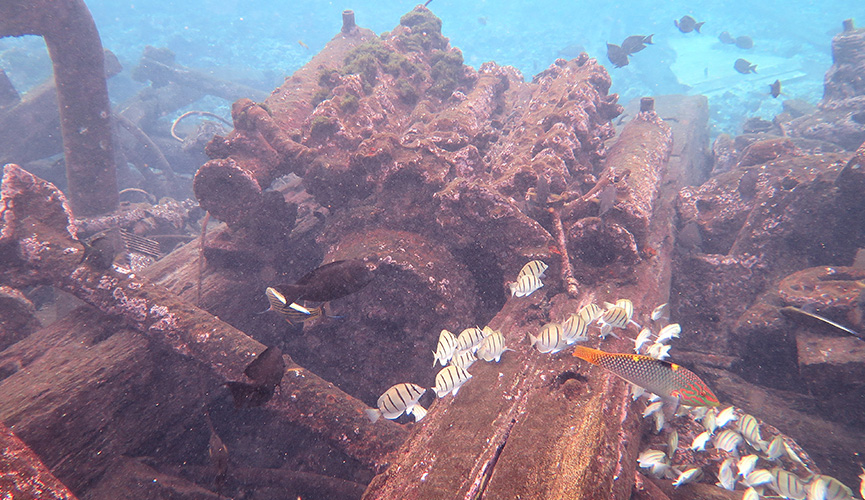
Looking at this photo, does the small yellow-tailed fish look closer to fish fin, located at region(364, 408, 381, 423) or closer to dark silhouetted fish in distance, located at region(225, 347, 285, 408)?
fish fin, located at region(364, 408, 381, 423)

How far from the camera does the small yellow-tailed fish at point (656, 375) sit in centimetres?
236

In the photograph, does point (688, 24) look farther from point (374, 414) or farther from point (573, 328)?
point (374, 414)

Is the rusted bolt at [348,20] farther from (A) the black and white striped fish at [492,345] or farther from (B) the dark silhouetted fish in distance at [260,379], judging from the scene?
(A) the black and white striped fish at [492,345]

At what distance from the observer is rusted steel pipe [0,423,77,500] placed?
2277mm

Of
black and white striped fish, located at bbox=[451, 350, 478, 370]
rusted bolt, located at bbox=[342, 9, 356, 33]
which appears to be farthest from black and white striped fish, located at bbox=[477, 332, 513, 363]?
rusted bolt, located at bbox=[342, 9, 356, 33]

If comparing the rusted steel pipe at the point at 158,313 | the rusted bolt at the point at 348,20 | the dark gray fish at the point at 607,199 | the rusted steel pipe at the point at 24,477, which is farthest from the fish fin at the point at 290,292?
the rusted bolt at the point at 348,20

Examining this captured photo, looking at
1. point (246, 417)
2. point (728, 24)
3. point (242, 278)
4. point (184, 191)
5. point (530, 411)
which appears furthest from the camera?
point (728, 24)

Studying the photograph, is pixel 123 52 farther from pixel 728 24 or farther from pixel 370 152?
pixel 728 24

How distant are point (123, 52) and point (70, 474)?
7048 cm

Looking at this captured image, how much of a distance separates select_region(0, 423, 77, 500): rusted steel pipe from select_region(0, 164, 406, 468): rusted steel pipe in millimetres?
1482

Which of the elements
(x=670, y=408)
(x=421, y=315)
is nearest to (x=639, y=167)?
(x=670, y=408)

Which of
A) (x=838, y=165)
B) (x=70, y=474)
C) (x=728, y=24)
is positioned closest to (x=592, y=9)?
(x=728, y=24)

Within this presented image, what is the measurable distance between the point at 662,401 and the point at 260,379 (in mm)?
3882

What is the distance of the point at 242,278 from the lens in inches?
238
